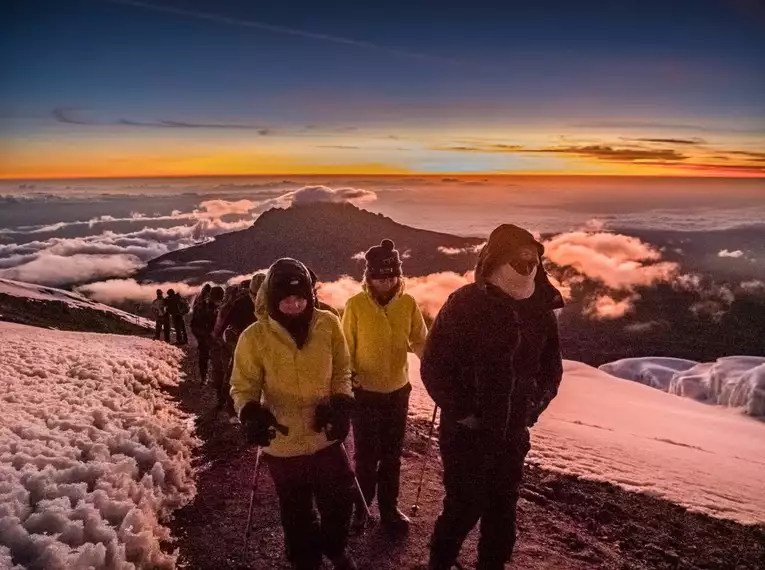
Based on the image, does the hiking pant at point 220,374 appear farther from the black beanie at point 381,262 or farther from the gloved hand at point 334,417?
the gloved hand at point 334,417

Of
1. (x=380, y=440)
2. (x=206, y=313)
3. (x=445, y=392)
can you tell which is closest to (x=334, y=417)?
(x=445, y=392)

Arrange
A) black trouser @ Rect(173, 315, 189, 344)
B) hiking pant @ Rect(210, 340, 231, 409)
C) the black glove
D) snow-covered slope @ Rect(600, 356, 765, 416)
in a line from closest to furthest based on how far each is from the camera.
A: the black glove, hiking pant @ Rect(210, 340, 231, 409), black trouser @ Rect(173, 315, 189, 344), snow-covered slope @ Rect(600, 356, 765, 416)

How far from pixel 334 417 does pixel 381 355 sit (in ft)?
5.00

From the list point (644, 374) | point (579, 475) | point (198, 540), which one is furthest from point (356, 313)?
point (644, 374)

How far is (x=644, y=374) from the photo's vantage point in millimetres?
178500

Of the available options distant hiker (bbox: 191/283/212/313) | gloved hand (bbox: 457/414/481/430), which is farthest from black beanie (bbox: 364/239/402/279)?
distant hiker (bbox: 191/283/212/313)

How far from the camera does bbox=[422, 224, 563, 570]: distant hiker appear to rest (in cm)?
402

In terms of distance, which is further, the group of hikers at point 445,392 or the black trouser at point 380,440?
the black trouser at point 380,440

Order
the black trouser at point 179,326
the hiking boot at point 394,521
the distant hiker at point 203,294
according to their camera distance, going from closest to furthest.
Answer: the hiking boot at point 394,521 → the distant hiker at point 203,294 → the black trouser at point 179,326

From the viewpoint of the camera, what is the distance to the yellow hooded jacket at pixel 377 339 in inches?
220

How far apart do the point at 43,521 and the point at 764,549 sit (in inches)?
295

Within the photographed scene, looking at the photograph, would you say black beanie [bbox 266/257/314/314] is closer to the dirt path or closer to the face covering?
the face covering

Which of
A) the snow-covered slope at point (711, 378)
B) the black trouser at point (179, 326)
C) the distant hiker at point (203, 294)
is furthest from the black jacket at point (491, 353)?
the snow-covered slope at point (711, 378)

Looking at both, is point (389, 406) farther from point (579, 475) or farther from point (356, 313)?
point (579, 475)
